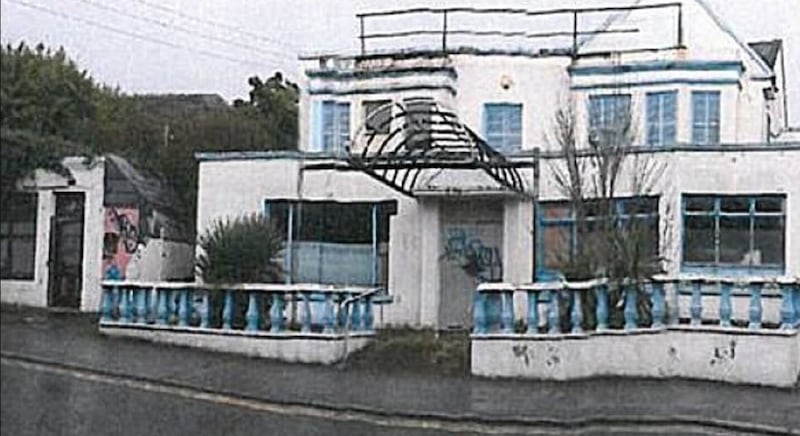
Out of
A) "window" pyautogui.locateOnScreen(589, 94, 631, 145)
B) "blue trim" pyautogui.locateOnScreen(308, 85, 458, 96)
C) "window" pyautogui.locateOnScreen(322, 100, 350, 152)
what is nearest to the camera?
"window" pyautogui.locateOnScreen(589, 94, 631, 145)

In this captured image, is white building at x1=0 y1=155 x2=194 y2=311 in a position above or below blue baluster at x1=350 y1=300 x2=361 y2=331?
above

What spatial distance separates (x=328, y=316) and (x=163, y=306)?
370 centimetres

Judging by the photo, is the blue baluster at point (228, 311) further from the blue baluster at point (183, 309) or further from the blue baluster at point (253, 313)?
the blue baluster at point (183, 309)

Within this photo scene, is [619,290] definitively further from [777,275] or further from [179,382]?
[179,382]

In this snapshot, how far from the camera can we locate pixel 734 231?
20281 millimetres

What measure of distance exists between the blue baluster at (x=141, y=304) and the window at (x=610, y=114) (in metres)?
11.3

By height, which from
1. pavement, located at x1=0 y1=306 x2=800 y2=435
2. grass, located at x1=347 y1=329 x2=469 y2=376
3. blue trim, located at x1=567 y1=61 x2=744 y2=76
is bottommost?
pavement, located at x1=0 y1=306 x2=800 y2=435

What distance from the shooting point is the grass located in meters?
15.6

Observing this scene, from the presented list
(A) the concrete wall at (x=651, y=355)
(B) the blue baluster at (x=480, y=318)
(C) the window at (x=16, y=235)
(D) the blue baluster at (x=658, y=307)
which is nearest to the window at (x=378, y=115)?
(B) the blue baluster at (x=480, y=318)

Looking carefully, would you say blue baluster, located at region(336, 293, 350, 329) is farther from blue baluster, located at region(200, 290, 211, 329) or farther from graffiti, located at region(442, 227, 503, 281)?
graffiti, located at region(442, 227, 503, 281)

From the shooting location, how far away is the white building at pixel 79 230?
Result: 2938mm

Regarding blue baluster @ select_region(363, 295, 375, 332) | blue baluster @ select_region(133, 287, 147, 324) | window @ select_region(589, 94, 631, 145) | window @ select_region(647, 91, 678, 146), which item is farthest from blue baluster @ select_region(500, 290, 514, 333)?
window @ select_region(647, 91, 678, 146)

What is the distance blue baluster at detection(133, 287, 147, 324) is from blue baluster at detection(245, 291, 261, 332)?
3.48m

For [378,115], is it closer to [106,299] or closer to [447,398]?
[447,398]
